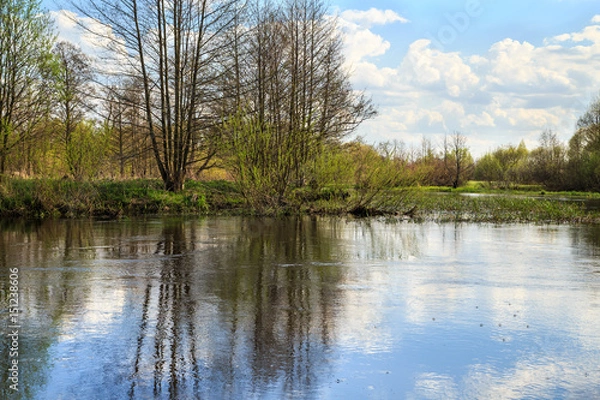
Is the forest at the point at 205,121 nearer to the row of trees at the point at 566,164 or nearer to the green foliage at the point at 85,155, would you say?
the green foliage at the point at 85,155

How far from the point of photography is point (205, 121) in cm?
2755

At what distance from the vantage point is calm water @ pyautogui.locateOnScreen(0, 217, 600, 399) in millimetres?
5074

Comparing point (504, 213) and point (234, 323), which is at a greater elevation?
point (504, 213)

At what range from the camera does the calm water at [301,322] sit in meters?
5.07

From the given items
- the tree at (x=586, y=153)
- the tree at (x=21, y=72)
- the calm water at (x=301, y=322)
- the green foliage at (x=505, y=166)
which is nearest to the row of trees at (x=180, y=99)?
the tree at (x=21, y=72)

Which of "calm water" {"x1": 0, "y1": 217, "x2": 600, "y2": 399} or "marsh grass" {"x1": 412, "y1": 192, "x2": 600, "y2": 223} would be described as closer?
"calm water" {"x1": 0, "y1": 217, "x2": 600, "y2": 399}

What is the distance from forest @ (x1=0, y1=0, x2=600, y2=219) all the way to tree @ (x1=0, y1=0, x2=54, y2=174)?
0.17ft

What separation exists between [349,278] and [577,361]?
4.55 meters

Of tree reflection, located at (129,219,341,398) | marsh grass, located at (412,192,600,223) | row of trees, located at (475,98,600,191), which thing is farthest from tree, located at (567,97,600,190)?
tree reflection, located at (129,219,341,398)

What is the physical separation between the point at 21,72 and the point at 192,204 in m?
9.80

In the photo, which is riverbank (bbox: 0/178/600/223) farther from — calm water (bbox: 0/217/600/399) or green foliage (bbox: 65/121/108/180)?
calm water (bbox: 0/217/600/399)

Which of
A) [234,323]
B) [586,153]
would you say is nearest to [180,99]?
[234,323]

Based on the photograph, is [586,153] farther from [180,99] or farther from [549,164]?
[180,99]

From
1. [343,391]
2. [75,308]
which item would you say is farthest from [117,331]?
[343,391]
